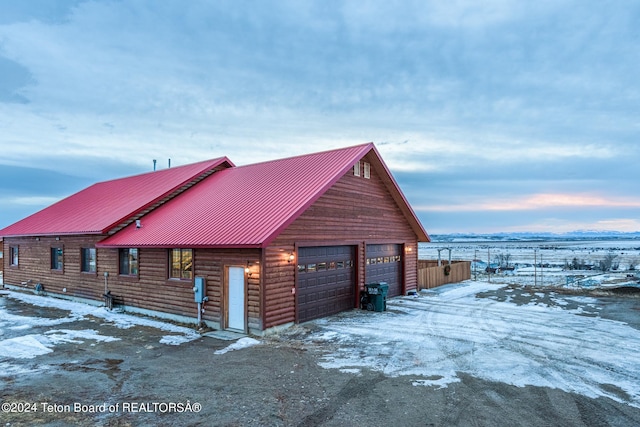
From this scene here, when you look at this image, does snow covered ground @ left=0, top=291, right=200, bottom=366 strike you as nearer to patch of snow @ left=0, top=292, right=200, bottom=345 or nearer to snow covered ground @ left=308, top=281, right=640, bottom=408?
patch of snow @ left=0, top=292, right=200, bottom=345

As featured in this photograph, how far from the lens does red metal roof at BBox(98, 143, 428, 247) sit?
506 inches

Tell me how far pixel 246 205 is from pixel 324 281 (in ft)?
13.0

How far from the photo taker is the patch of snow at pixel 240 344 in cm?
1080

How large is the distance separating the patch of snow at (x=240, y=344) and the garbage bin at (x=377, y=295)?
5.85m

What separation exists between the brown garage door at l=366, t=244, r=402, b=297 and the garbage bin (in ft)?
4.87

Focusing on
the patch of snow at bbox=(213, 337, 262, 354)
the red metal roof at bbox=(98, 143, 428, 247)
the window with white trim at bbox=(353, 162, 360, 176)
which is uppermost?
the window with white trim at bbox=(353, 162, 360, 176)

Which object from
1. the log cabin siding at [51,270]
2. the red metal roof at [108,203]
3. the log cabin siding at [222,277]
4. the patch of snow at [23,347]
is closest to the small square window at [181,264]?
the log cabin siding at [222,277]

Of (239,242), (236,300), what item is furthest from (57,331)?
(239,242)

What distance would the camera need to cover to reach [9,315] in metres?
15.6

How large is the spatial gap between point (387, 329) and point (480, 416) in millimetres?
6368

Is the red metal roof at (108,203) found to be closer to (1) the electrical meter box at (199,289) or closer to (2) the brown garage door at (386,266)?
(1) the electrical meter box at (199,289)

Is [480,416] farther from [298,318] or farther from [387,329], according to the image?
[298,318]

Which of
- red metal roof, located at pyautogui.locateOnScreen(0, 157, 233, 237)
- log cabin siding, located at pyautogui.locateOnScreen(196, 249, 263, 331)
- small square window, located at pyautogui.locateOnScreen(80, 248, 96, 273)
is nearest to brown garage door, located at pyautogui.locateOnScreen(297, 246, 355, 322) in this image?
log cabin siding, located at pyautogui.locateOnScreen(196, 249, 263, 331)

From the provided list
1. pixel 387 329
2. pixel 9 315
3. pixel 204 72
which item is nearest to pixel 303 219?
pixel 387 329
